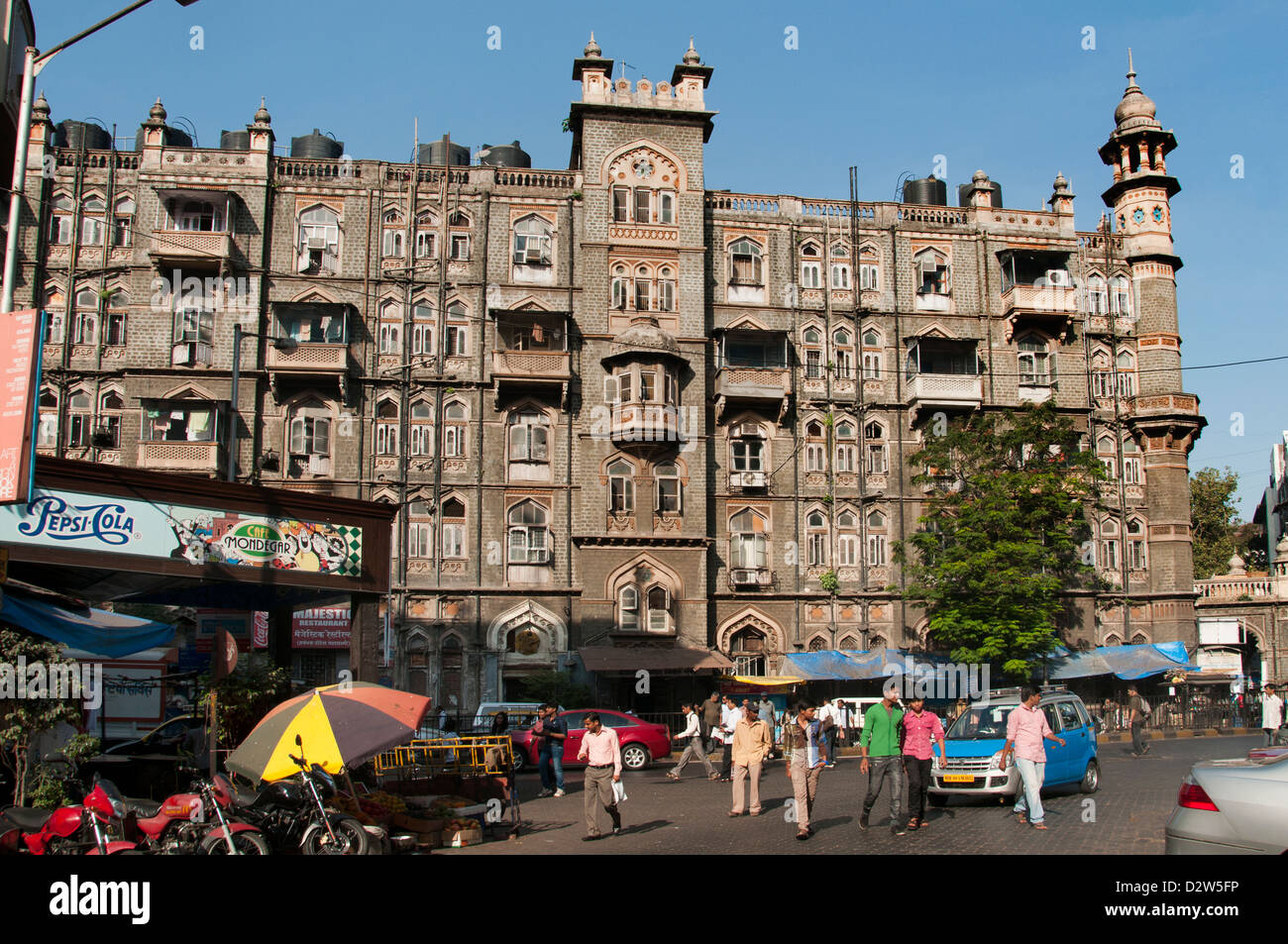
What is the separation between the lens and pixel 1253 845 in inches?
321

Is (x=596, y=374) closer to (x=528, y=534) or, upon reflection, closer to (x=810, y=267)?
(x=528, y=534)

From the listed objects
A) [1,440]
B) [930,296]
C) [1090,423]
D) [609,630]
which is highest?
[930,296]

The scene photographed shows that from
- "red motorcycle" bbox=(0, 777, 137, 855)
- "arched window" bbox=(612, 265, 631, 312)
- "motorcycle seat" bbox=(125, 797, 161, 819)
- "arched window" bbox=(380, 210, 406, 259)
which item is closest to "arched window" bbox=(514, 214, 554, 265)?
"arched window" bbox=(612, 265, 631, 312)

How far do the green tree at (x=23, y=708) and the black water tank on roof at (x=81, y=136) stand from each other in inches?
1308

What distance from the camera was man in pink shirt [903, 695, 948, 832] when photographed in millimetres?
14516

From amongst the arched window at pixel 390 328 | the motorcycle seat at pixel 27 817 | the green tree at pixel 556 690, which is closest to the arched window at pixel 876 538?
the green tree at pixel 556 690

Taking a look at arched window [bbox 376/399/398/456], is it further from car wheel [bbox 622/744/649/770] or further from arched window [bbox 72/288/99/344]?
car wheel [bbox 622/744/649/770]

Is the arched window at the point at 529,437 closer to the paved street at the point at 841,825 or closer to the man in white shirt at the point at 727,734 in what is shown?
the man in white shirt at the point at 727,734

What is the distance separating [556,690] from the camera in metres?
34.8

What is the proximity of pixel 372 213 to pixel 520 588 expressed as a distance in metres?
14.0

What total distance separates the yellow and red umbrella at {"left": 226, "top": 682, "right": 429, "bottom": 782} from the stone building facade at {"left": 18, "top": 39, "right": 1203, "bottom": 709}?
885 inches

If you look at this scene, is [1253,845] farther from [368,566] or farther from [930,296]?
[930,296]
